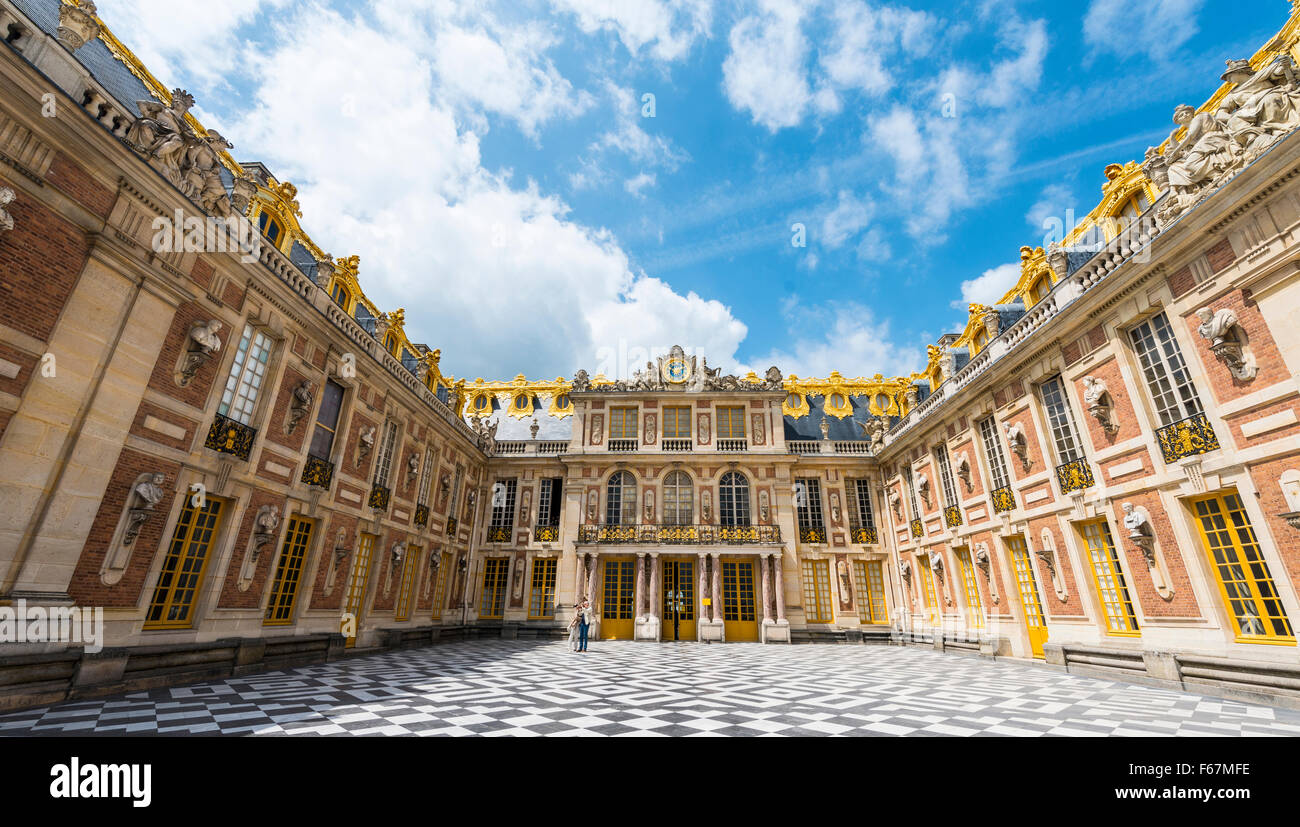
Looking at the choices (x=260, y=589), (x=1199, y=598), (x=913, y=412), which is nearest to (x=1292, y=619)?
(x=1199, y=598)

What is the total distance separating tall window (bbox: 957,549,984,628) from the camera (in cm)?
1681

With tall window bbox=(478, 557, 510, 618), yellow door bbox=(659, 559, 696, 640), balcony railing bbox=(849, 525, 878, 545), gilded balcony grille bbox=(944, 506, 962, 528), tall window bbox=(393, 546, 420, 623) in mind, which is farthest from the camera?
balcony railing bbox=(849, 525, 878, 545)

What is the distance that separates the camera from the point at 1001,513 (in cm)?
1534

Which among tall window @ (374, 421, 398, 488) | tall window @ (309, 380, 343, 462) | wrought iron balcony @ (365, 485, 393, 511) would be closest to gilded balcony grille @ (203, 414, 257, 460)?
tall window @ (309, 380, 343, 462)

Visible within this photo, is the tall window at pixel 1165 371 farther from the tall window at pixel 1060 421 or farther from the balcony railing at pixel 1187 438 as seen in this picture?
the tall window at pixel 1060 421

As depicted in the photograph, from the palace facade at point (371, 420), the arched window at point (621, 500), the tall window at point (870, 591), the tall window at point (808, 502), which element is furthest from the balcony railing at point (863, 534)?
the arched window at point (621, 500)

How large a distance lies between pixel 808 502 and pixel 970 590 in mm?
8172

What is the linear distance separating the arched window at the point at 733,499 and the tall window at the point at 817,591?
145 inches

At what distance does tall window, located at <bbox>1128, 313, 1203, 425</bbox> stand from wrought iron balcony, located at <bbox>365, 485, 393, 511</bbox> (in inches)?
793

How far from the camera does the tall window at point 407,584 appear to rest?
58.5 feet

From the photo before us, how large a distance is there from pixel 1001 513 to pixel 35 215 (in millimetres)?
21957

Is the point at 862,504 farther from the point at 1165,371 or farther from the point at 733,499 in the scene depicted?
the point at 1165,371

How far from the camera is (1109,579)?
1195 centimetres

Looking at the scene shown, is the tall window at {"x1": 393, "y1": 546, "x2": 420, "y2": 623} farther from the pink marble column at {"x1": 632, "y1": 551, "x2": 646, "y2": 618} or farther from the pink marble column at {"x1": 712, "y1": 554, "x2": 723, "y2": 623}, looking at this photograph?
the pink marble column at {"x1": 712, "y1": 554, "x2": 723, "y2": 623}
